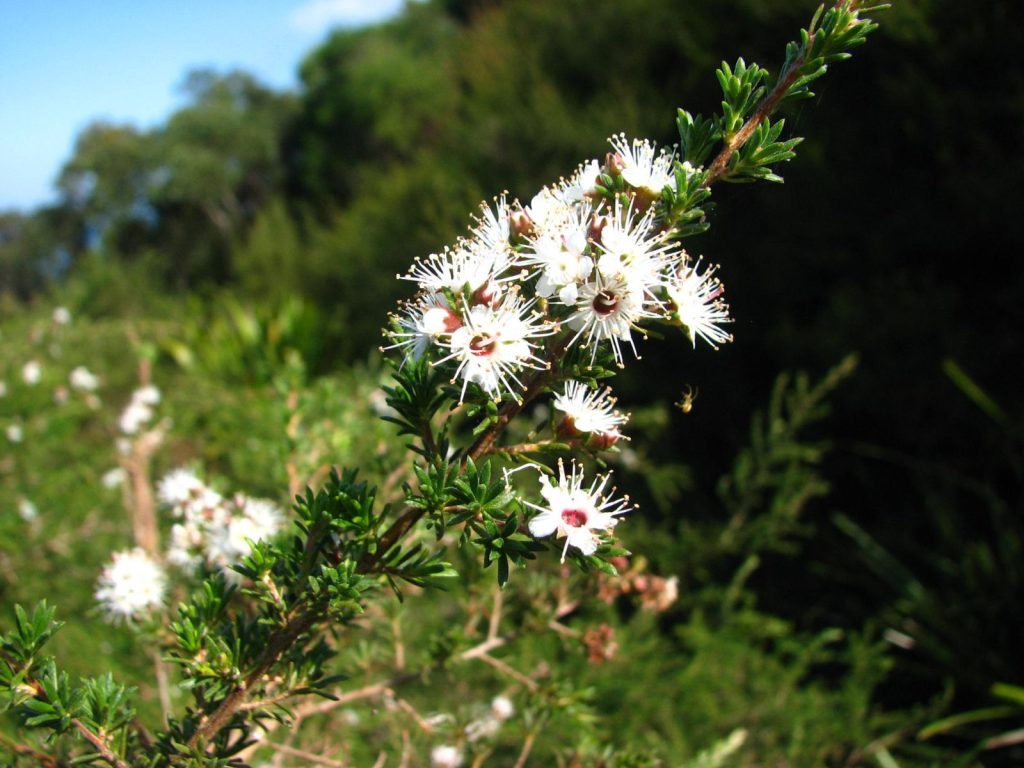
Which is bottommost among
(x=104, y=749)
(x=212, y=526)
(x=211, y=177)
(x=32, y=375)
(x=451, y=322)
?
(x=104, y=749)

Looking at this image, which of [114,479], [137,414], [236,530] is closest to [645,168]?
[236,530]

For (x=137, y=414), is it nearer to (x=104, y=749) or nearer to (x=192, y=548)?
(x=192, y=548)

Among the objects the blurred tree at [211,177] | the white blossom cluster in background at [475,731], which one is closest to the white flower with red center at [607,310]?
the white blossom cluster in background at [475,731]

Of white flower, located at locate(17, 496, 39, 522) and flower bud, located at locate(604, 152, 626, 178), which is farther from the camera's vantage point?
white flower, located at locate(17, 496, 39, 522)

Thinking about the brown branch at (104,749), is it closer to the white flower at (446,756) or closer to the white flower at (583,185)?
the white flower at (446,756)

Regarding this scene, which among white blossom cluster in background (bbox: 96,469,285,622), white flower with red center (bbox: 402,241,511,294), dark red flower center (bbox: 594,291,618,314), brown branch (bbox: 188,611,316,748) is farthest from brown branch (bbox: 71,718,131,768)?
dark red flower center (bbox: 594,291,618,314)

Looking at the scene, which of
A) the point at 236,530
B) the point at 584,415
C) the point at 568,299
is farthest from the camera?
the point at 236,530

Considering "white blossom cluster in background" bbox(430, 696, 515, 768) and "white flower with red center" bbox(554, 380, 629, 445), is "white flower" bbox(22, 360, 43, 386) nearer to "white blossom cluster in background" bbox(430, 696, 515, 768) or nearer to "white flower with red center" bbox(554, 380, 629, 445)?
"white blossom cluster in background" bbox(430, 696, 515, 768)
